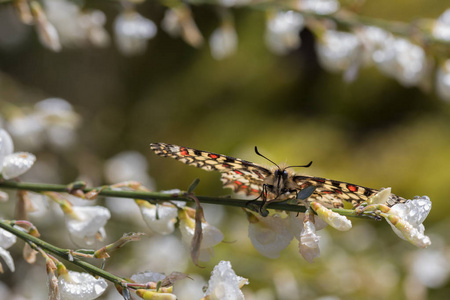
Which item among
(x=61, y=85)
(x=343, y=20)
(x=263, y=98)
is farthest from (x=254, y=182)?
(x=61, y=85)

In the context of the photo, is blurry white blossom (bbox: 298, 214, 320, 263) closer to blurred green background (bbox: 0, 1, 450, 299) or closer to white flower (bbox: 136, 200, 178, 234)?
white flower (bbox: 136, 200, 178, 234)

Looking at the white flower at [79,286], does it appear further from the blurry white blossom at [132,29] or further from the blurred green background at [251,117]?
the blurred green background at [251,117]

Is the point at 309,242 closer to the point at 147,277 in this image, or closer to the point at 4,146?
the point at 147,277

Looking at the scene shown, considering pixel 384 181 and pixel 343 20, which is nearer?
pixel 343 20

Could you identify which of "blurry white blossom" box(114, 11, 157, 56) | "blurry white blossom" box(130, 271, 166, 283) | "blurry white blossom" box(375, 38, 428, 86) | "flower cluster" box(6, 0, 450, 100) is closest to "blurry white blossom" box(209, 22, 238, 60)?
"flower cluster" box(6, 0, 450, 100)

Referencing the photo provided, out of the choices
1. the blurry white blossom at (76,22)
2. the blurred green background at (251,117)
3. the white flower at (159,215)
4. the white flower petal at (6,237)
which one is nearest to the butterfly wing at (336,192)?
the white flower at (159,215)

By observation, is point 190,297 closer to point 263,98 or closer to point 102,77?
point 263,98
